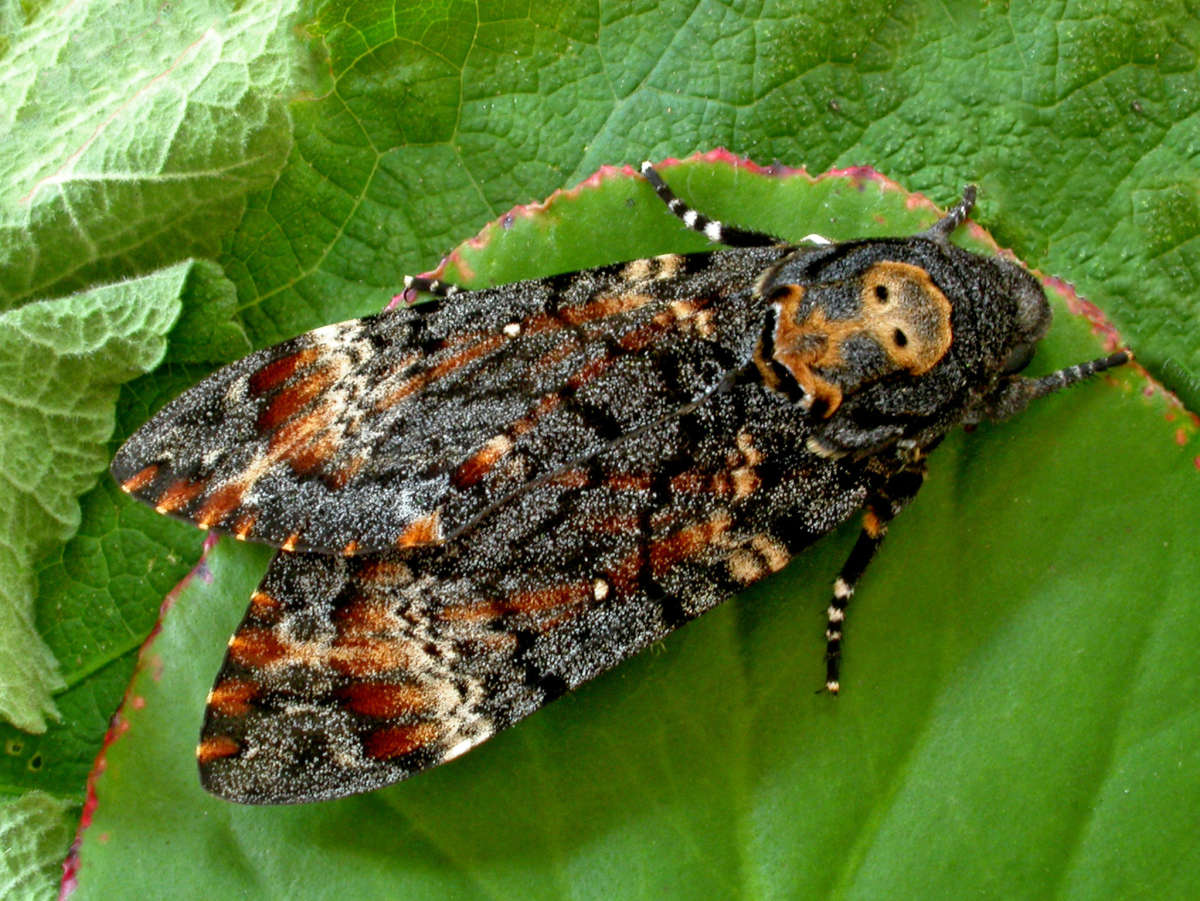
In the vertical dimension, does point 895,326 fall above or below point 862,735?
above

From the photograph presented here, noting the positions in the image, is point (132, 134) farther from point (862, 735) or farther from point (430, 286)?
point (862, 735)

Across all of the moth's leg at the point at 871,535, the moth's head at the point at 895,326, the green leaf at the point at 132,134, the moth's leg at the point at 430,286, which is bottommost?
the moth's leg at the point at 871,535

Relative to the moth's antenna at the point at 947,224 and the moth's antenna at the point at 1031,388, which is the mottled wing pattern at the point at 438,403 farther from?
the moth's antenna at the point at 1031,388

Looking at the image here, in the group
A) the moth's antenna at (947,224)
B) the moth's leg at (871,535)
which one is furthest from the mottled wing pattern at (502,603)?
the moth's antenna at (947,224)

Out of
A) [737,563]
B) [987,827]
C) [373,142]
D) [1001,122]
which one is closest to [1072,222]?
[1001,122]

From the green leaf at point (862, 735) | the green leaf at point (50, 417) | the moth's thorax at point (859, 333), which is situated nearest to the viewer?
the green leaf at point (862, 735)

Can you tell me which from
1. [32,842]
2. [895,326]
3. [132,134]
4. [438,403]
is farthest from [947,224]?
[32,842]

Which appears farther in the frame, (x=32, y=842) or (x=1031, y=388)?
(x=32, y=842)
